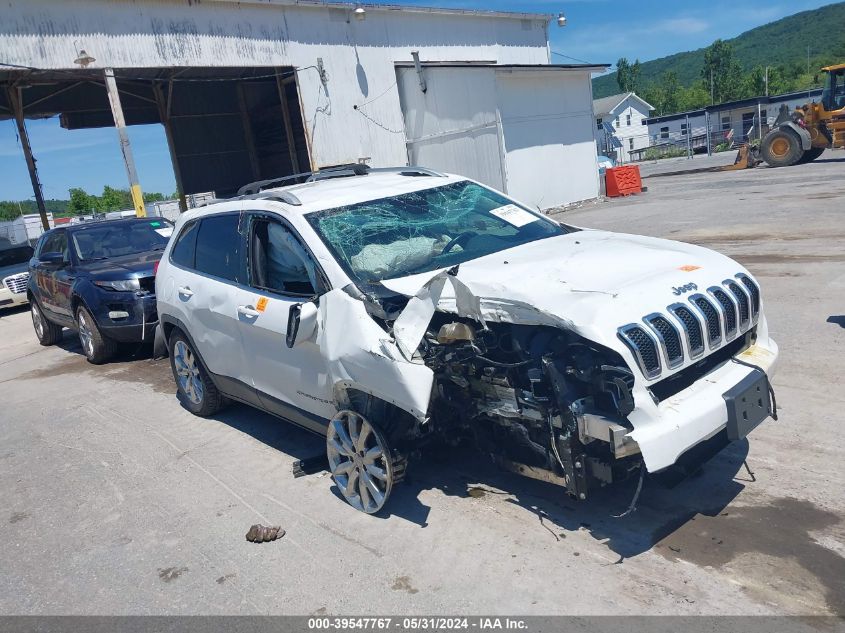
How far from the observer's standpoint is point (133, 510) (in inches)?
194

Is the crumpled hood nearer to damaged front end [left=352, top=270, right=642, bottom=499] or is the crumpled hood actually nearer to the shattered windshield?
damaged front end [left=352, top=270, right=642, bottom=499]

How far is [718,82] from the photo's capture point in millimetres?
99562

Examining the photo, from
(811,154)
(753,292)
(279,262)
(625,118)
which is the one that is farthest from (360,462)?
(625,118)

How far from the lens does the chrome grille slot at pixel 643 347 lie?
3.35 m

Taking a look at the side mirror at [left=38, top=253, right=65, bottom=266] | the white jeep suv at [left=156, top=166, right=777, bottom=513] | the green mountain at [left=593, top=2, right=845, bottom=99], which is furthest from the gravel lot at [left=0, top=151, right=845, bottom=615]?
the green mountain at [left=593, top=2, right=845, bottom=99]

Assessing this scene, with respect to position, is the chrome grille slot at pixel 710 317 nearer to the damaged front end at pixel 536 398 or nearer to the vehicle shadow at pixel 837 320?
the damaged front end at pixel 536 398

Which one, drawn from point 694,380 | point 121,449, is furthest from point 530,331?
point 121,449

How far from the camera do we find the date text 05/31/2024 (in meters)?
3.21

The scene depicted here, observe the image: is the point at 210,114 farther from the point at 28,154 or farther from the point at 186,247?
the point at 186,247

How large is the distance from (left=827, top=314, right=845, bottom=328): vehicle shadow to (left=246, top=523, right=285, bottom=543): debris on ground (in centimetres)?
539

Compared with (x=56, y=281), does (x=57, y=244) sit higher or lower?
higher

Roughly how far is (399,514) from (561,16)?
30.7 metres

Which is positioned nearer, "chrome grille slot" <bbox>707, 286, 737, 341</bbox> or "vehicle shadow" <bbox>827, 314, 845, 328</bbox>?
"chrome grille slot" <bbox>707, 286, 737, 341</bbox>

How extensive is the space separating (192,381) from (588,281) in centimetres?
416
